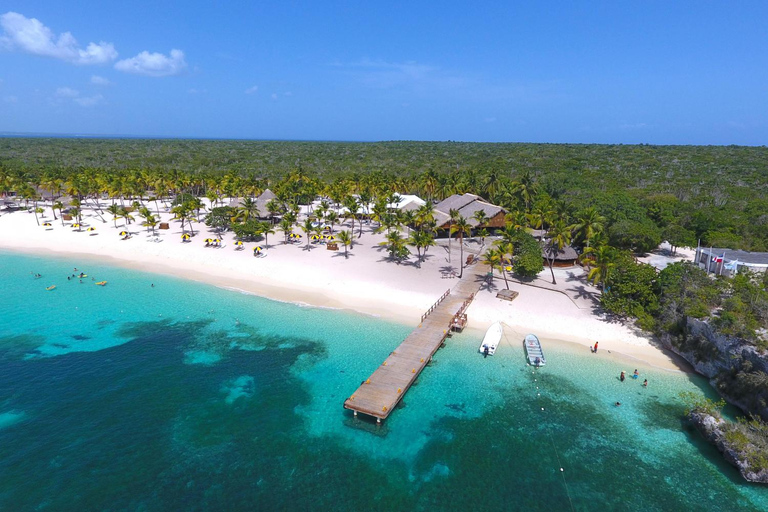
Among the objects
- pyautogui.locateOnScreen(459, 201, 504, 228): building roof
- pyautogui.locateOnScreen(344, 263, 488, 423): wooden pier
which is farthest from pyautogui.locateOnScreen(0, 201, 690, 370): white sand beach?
pyautogui.locateOnScreen(459, 201, 504, 228): building roof

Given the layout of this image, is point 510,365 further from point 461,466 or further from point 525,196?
point 525,196

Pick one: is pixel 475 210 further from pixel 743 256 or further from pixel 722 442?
pixel 722 442

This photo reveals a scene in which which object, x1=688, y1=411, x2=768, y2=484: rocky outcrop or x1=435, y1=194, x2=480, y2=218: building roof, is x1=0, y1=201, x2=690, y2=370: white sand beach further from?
x1=435, y1=194, x2=480, y2=218: building roof

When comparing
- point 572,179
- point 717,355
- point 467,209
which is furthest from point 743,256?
point 572,179

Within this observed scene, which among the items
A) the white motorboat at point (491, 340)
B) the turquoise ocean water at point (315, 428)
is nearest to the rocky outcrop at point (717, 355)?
the turquoise ocean water at point (315, 428)

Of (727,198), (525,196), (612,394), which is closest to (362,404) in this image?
(612,394)
